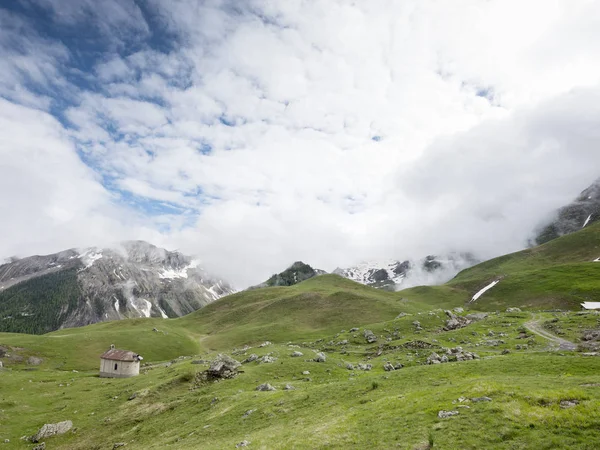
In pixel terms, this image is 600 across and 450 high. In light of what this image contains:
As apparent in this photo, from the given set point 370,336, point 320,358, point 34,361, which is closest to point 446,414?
point 320,358

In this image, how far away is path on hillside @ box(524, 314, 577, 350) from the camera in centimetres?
5496

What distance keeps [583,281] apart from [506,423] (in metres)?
165

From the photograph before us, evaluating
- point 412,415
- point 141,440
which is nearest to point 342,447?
point 412,415

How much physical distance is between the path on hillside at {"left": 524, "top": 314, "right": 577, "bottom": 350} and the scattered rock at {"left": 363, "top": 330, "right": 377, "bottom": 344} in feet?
109

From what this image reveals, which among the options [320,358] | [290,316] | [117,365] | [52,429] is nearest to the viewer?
[52,429]

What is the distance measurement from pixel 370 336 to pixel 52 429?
215ft

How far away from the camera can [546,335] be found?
65.2m

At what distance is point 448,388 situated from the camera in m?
29.0

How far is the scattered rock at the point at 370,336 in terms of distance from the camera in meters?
A: 85.4

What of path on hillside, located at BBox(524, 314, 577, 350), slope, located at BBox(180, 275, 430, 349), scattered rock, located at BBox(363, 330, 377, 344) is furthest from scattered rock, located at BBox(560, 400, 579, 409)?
slope, located at BBox(180, 275, 430, 349)

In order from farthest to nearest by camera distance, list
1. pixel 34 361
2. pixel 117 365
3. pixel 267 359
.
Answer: pixel 34 361 < pixel 117 365 < pixel 267 359

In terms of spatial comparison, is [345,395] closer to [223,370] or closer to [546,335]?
[223,370]

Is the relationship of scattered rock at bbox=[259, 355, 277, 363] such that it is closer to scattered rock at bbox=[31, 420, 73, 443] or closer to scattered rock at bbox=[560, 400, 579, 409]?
scattered rock at bbox=[31, 420, 73, 443]

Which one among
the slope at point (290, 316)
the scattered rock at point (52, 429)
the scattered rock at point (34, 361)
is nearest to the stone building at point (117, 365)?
the scattered rock at point (34, 361)
